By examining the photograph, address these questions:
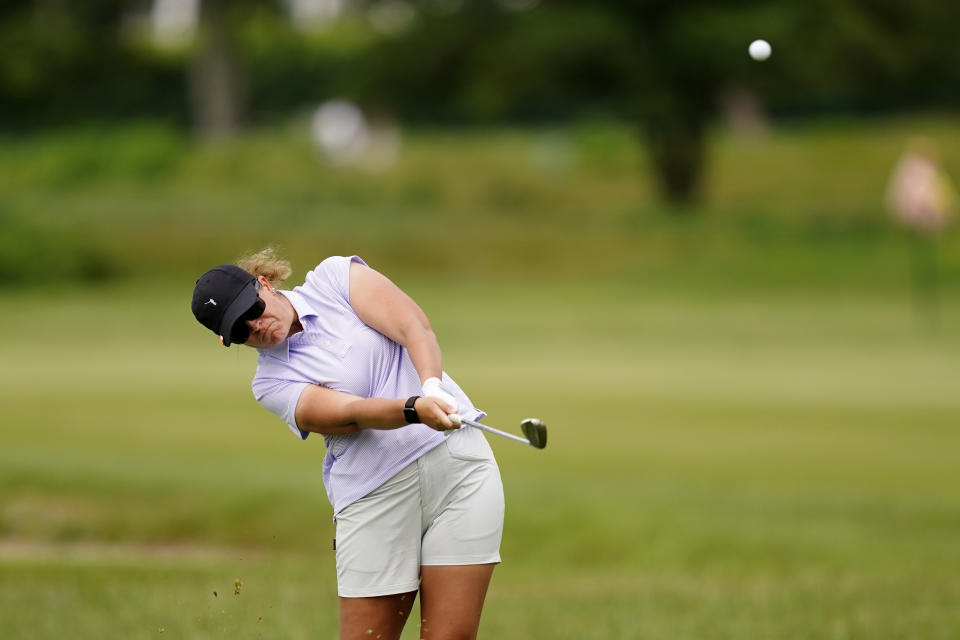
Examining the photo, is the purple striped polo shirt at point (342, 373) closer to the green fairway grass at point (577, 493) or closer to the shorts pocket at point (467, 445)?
the shorts pocket at point (467, 445)

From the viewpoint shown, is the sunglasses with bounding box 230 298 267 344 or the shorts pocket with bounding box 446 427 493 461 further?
the shorts pocket with bounding box 446 427 493 461

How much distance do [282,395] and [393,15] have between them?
126 ft

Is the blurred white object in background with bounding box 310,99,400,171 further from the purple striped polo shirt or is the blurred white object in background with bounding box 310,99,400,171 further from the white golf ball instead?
the purple striped polo shirt

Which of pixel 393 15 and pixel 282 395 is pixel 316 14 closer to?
pixel 393 15

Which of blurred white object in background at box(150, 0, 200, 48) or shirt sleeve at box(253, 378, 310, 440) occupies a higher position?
blurred white object in background at box(150, 0, 200, 48)

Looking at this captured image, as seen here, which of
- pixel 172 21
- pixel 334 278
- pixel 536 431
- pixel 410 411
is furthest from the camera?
pixel 172 21

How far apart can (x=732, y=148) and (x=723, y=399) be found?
1059 inches

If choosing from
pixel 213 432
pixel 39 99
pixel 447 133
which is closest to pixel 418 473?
pixel 213 432

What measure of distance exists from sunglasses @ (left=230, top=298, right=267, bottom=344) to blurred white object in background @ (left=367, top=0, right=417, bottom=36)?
3461 centimetres

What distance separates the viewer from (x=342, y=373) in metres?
4.62

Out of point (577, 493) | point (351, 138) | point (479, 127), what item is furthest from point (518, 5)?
point (577, 493)

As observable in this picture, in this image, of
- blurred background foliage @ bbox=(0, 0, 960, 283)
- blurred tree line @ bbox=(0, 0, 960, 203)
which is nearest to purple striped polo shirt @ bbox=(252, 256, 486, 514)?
blurred background foliage @ bbox=(0, 0, 960, 283)

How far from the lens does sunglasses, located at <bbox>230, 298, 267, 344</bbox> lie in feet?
14.7

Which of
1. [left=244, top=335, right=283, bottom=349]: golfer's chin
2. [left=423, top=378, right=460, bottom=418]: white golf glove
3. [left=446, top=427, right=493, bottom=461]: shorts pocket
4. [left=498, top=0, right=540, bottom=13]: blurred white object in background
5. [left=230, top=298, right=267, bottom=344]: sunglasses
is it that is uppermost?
[left=498, top=0, right=540, bottom=13]: blurred white object in background
